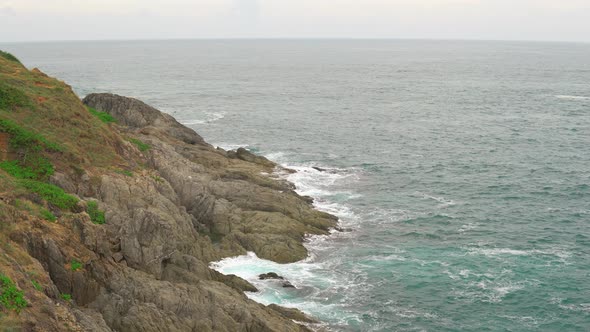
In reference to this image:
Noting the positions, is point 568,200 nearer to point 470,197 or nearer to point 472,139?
point 470,197

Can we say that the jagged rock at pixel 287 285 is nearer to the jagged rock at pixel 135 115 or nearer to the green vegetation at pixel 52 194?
the green vegetation at pixel 52 194

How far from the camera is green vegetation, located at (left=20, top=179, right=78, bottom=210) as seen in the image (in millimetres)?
36219

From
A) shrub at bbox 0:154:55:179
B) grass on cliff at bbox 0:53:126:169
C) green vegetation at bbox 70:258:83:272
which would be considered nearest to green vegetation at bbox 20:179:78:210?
shrub at bbox 0:154:55:179

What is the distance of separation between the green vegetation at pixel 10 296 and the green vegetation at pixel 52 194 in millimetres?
10677

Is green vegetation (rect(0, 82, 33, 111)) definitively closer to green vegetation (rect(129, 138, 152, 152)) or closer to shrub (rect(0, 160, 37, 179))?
shrub (rect(0, 160, 37, 179))

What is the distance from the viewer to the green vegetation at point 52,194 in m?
36.2

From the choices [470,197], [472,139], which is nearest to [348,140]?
[472,139]

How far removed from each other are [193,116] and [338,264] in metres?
75.4

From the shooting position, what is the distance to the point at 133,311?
30.8 meters

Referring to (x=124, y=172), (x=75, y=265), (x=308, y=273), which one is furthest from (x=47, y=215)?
(x=308, y=273)

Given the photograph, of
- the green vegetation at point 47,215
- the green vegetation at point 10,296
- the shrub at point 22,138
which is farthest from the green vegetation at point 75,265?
the shrub at point 22,138

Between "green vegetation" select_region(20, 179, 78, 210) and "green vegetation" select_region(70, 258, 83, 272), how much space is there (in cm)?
580

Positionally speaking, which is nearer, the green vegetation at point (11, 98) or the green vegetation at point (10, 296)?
the green vegetation at point (10, 296)

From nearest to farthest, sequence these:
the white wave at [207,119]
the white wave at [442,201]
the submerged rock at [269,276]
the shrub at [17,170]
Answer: the shrub at [17,170], the submerged rock at [269,276], the white wave at [442,201], the white wave at [207,119]
